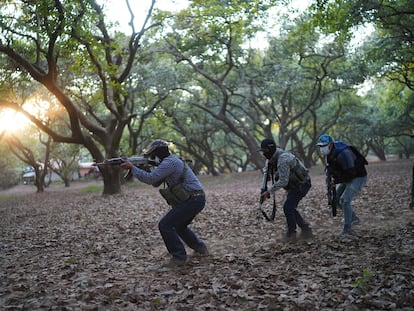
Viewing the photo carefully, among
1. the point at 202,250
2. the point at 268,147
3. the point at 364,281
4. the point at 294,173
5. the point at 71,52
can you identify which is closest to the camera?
the point at 364,281

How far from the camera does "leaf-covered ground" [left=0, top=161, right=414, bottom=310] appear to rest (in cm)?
459

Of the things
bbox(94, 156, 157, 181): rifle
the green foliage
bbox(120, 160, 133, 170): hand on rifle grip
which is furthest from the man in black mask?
bbox(120, 160, 133, 170): hand on rifle grip

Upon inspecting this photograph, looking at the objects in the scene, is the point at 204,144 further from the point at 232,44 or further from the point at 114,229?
the point at 114,229

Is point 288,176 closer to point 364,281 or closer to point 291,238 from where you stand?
point 291,238

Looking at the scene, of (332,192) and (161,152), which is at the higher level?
(161,152)

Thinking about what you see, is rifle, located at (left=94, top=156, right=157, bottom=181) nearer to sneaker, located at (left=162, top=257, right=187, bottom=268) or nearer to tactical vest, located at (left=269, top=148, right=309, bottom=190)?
sneaker, located at (left=162, top=257, right=187, bottom=268)

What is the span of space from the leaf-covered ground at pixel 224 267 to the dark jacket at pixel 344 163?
111 centimetres

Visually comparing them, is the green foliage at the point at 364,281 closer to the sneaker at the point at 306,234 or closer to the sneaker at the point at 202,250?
the sneaker at the point at 306,234

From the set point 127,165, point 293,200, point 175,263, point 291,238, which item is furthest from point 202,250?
point 127,165

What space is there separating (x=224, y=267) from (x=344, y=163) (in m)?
2.66

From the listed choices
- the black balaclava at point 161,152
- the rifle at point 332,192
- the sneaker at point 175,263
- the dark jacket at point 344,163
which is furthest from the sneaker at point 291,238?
the black balaclava at point 161,152

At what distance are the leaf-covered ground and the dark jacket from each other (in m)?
1.11

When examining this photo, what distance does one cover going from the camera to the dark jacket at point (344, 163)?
668cm

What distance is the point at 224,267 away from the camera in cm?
593
